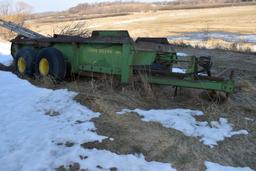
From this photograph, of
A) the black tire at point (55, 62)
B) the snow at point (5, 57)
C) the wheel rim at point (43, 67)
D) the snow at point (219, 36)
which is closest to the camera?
the black tire at point (55, 62)

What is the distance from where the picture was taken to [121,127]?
6.18m

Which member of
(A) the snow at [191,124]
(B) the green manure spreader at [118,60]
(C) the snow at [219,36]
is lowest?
(C) the snow at [219,36]

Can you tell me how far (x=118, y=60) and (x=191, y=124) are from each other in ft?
7.52

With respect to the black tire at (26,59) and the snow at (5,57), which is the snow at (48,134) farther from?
the snow at (5,57)

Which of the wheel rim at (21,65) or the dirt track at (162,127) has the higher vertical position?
the wheel rim at (21,65)

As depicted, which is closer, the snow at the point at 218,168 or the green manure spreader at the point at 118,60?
the snow at the point at 218,168

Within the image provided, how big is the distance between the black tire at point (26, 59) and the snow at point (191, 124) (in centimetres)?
363

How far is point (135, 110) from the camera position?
704 cm

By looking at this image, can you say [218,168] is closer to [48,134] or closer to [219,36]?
[48,134]

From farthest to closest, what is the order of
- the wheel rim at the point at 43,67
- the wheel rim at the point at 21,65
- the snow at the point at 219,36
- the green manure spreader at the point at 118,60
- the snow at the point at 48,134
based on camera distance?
1. the snow at the point at 219,36
2. the wheel rim at the point at 21,65
3. the wheel rim at the point at 43,67
4. the green manure spreader at the point at 118,60
5. the snow at the point at 48,134

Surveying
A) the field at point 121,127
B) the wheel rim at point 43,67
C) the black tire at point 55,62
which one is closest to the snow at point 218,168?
the field at point 121,127

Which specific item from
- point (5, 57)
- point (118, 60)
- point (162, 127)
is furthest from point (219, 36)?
point (162, 127)

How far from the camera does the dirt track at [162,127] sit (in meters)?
5.35

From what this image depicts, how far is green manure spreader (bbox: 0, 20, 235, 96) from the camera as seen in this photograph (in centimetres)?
748
